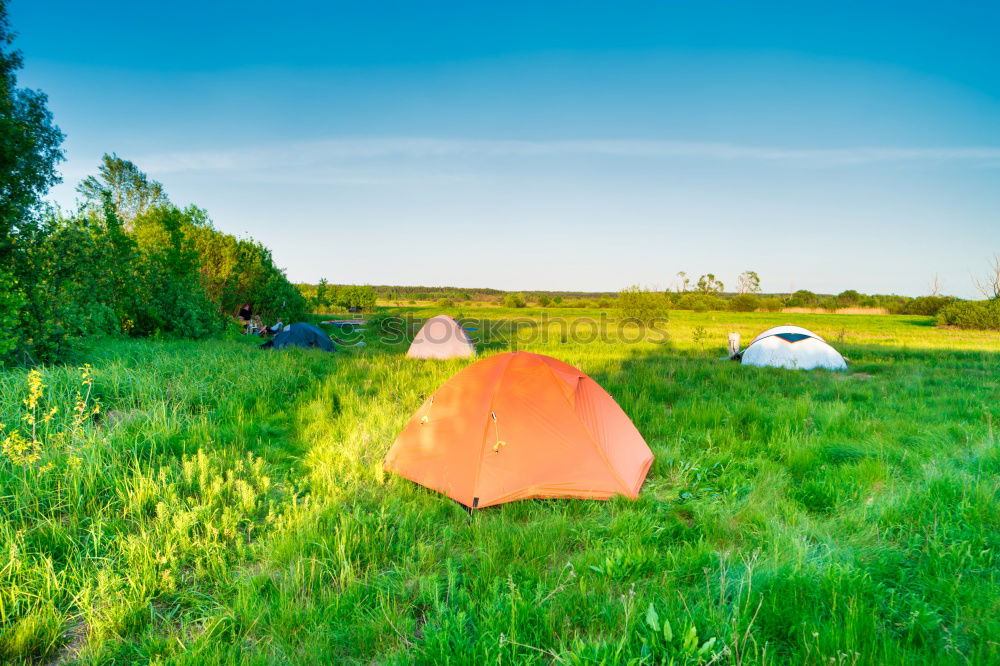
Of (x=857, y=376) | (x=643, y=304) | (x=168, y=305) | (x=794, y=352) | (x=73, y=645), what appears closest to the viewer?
(x=73, y=645)

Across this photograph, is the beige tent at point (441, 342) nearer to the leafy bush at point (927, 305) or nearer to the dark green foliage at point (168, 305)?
the dark green foliage at point (168, 305)

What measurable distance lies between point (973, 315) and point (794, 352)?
39.5 meters

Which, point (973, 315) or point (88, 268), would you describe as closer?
point (88, 268)

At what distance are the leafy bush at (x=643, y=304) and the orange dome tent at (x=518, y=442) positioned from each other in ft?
85.2

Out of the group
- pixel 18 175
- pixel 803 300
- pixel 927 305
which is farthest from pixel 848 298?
pixel 18 175

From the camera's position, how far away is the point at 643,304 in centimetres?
3031

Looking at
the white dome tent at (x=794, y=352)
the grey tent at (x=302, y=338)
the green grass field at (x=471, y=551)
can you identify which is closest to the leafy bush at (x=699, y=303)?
the white dome tent at (x=794, y=352)

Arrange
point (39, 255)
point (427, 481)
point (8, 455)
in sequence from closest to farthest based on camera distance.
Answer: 1. point (8, 455)
2. point (427, 481)
3. point (39, 255)

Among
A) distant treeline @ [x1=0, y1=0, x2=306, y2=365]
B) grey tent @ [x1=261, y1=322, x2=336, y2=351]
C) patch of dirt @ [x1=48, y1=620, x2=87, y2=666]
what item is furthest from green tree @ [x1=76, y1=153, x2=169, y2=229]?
patch of dirt @ [x1=48, y1=620, x2=87, y2=666]

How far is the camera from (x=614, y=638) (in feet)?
8.68

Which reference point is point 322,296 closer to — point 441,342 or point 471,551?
point 441,342

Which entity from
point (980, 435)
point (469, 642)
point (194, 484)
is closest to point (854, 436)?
point (980, 435)

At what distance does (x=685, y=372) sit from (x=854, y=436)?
5.80 meters

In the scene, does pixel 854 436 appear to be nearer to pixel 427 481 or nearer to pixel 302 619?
pixel 427 481
